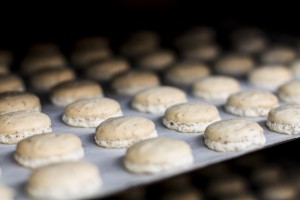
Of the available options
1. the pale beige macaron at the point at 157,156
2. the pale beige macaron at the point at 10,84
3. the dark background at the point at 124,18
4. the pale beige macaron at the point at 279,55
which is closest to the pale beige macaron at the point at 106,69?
the pale beige macaron at the point at 10,84

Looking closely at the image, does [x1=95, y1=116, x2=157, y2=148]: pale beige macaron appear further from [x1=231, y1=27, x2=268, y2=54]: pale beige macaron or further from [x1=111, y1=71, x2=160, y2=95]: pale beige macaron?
[x1=231, y1=27, x2=268, y2=54]: pale beige macaron

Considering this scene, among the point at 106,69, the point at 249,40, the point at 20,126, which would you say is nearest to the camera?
the point at 20,126

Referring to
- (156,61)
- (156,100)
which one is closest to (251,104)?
(156,100)

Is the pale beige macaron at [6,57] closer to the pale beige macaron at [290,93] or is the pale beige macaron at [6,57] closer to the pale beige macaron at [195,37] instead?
the pale beige macaron at [195,37]

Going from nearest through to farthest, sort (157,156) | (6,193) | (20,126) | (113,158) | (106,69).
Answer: (6,193) < (157,156) < (113,158) < (20,126) < (106,69)

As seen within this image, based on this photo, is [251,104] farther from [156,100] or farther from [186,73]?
[186,73]

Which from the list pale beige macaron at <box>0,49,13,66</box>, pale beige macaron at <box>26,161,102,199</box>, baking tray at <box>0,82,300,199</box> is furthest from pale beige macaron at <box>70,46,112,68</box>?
pale beige macaron at <box>26,161,102,199</box>
